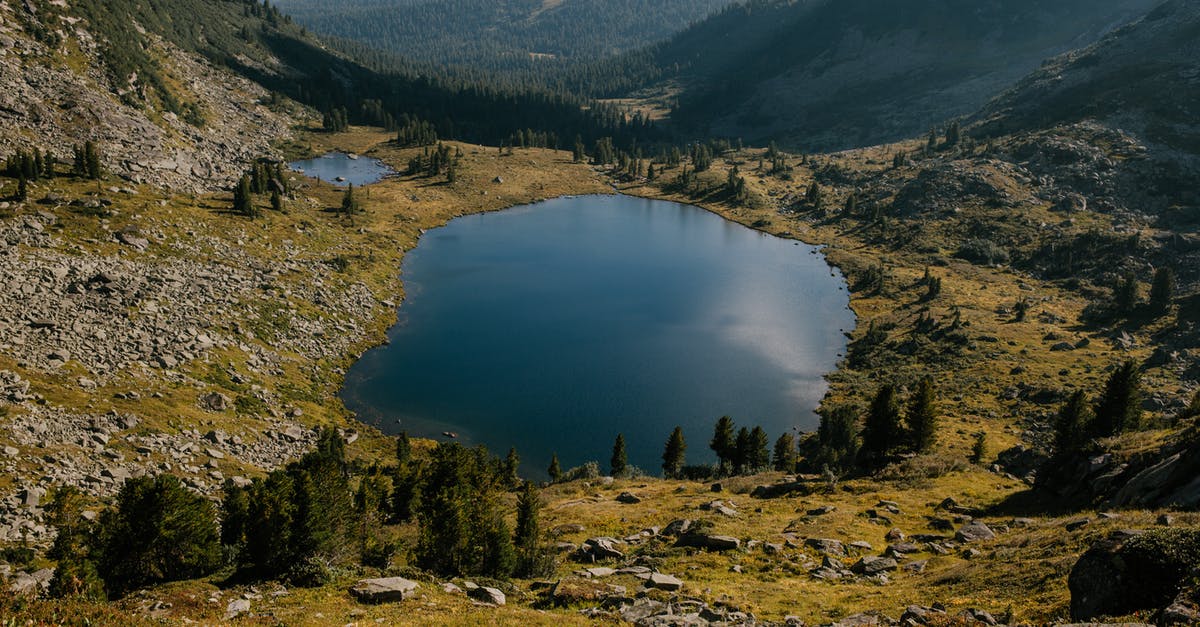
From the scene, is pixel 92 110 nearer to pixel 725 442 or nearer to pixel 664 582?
pixel 725 442

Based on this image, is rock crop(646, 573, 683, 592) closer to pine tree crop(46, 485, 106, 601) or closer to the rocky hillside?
pine tree crop(46, 485, 106, 601)

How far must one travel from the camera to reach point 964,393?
302ft

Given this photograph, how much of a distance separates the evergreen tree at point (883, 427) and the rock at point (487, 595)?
44741 millimetres

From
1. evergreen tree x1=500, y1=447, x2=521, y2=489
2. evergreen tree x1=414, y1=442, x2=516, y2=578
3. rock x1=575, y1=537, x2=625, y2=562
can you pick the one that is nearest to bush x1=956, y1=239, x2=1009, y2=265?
evergreen tree x1=500, y1=447, x2=521, y2=489

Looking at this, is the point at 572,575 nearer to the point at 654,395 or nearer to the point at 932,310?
the point at 654,395

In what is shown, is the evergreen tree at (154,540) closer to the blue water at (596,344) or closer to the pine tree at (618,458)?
the blue water at (596,344)

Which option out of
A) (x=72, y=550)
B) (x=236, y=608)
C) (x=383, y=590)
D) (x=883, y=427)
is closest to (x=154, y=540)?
(x=72, y=550)

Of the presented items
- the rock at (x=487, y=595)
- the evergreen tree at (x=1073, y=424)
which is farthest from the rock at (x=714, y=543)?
the evergreen tree at (x=1073, y=424)

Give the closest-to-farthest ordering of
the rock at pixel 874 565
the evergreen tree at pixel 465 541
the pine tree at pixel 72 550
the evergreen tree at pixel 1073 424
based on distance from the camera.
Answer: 1. the pine tree at pixel 72 550
2. the rock at pixel 874 565
3. the evergreen tree at pixel 465 541
4. the evergreen tree at pixel 1073 424

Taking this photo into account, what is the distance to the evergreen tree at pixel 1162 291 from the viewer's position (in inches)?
4204

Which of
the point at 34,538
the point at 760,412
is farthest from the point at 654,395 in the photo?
the point at 34,538

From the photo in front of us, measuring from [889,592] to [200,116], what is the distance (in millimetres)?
191394

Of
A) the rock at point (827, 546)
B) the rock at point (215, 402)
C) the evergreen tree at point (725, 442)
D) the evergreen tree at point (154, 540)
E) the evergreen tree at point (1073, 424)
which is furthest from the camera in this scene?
the evergreen tree at point (725, 442)

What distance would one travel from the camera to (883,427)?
64.6m
